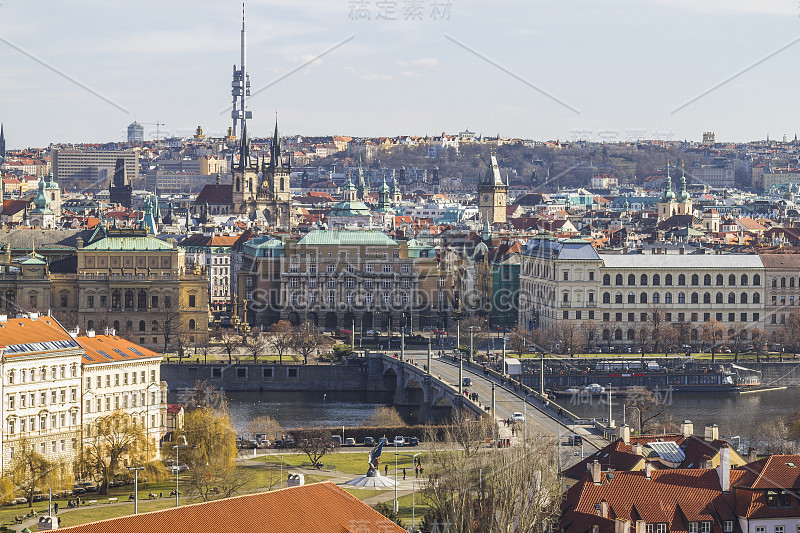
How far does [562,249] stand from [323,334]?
1391 centimetres

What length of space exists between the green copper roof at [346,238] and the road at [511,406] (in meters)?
22.6

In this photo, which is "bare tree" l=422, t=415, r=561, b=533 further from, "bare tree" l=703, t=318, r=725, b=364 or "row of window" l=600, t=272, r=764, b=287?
"row of window" l=600, t=272, r=764, b=287

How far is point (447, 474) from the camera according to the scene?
4350 cm

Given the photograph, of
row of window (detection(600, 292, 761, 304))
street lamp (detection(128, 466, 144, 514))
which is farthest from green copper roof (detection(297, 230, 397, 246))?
street lamp (detection(128, 466, 144, 514))

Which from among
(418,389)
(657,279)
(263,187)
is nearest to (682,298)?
(657,279)

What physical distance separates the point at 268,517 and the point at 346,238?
76797 mm

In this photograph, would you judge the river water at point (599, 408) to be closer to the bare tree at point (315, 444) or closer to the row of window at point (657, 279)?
the bare tree at point (315, 444)

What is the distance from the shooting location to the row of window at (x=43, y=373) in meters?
54.1

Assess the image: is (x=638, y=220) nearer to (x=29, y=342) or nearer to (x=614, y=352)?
(x=614, y=352)

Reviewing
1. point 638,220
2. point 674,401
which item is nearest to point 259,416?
point 674,401

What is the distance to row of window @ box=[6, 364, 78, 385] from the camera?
178ft

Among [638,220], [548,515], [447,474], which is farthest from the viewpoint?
[638,220]

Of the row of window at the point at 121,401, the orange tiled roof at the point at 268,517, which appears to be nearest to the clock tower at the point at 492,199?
the row of window at the point at 121,401

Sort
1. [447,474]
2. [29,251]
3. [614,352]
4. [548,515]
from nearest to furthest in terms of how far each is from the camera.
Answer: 1. [548,515]
2. [447,474]
3. [614,352]
4. [29,251]
